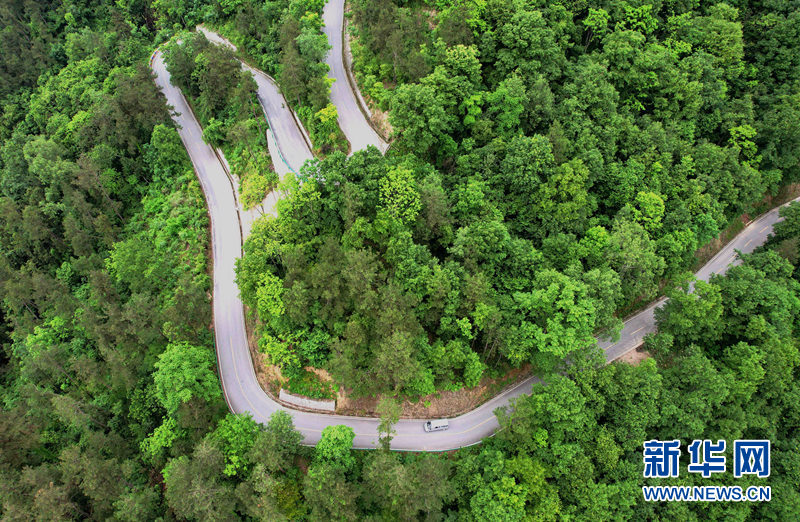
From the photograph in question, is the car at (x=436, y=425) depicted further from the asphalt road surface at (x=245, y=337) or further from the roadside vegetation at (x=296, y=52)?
the roadside vegetation at (x=296, y=52)

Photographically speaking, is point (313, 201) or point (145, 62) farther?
point (145, 62)

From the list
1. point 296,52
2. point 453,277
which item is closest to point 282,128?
point 296,52

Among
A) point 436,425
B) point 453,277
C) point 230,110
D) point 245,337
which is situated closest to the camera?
point 453,277

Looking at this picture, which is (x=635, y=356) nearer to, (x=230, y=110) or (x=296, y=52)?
(x=296, y=52)

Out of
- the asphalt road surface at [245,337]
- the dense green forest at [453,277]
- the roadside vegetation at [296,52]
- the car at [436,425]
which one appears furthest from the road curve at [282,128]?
the car at [436,425]

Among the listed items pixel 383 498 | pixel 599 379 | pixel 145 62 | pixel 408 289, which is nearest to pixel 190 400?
pixel 383 498

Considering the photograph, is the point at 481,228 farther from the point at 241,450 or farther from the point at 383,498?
the point at 241,450
